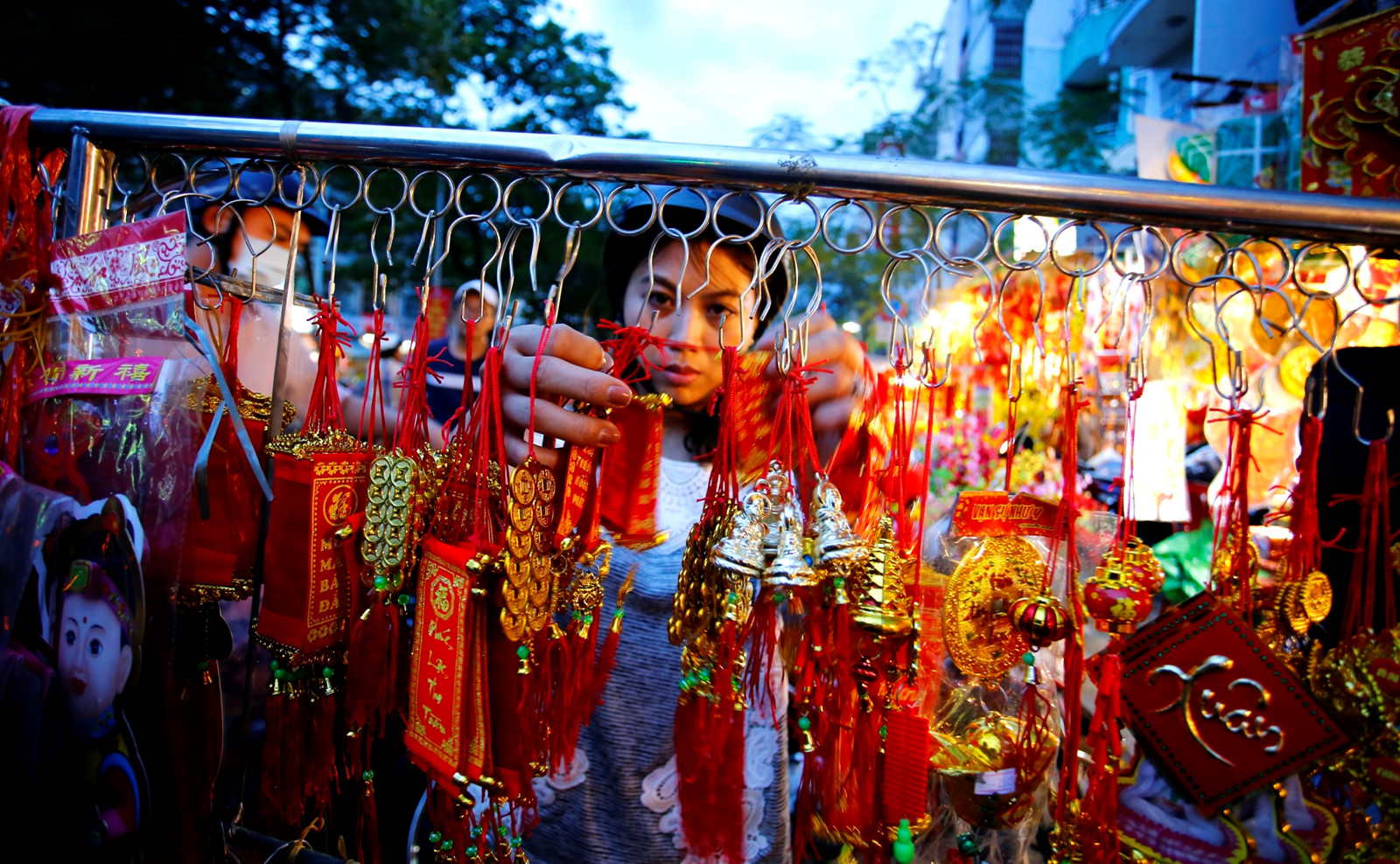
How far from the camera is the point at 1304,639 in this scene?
102 centimetres

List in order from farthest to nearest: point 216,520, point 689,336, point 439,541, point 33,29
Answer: point 33,29, point 689,336, point 216,520, point 439,541

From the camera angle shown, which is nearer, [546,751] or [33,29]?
[546,751]

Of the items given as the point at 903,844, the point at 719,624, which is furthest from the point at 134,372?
the point at 903,844

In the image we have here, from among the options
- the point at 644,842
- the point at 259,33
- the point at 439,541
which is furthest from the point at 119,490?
the point at 259,33

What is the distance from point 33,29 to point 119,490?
22.1 ft

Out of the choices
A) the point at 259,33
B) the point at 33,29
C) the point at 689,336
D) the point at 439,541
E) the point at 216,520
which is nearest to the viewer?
the point at 439,541

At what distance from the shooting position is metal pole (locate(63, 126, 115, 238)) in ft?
3.19

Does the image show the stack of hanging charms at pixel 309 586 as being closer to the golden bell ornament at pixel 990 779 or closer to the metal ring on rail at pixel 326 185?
the metal ring on rail at pixel 326 185

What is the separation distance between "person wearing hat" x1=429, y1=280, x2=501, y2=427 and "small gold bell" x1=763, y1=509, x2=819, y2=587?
0.41 meters

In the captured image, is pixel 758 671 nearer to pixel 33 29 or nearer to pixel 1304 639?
pixel 1304 639

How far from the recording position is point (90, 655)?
88 cm

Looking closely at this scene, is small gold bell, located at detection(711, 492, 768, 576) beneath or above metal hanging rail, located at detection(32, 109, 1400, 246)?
beneath

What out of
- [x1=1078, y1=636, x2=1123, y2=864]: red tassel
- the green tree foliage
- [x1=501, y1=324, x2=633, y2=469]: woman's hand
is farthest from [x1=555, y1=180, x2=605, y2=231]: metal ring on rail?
the green tree foliage

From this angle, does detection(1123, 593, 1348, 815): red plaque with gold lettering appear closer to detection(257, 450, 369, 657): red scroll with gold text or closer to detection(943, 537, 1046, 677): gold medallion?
detection(943, 537, 1046, 677): gold medallion
